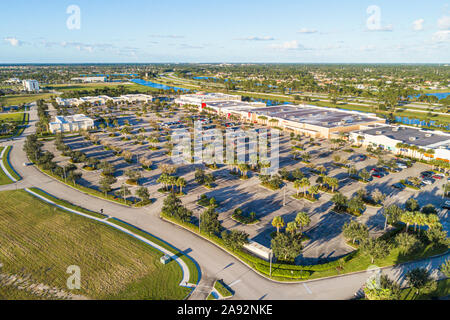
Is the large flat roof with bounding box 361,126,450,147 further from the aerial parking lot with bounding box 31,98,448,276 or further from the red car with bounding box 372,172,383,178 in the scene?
the red car with bounding box 372,172,383,178

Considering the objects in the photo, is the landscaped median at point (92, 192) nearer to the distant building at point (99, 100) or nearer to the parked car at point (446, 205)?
the parked car at point (446, 205)

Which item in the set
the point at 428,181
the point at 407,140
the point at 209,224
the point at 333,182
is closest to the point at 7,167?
the point at 209,224

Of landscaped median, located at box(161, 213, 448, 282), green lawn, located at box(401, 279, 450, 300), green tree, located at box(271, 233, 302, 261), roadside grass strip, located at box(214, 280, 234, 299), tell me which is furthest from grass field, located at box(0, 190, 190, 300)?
green lawn, located at box(401, 279, 450, 300)

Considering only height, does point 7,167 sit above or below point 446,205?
above

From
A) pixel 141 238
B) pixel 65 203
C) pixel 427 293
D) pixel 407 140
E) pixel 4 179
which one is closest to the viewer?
pixel 427 293

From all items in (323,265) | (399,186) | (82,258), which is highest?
(399,186)

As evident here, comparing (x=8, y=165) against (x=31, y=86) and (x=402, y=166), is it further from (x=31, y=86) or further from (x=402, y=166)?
(x=31, y=86)

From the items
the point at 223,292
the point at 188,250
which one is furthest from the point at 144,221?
the point at 223,292
